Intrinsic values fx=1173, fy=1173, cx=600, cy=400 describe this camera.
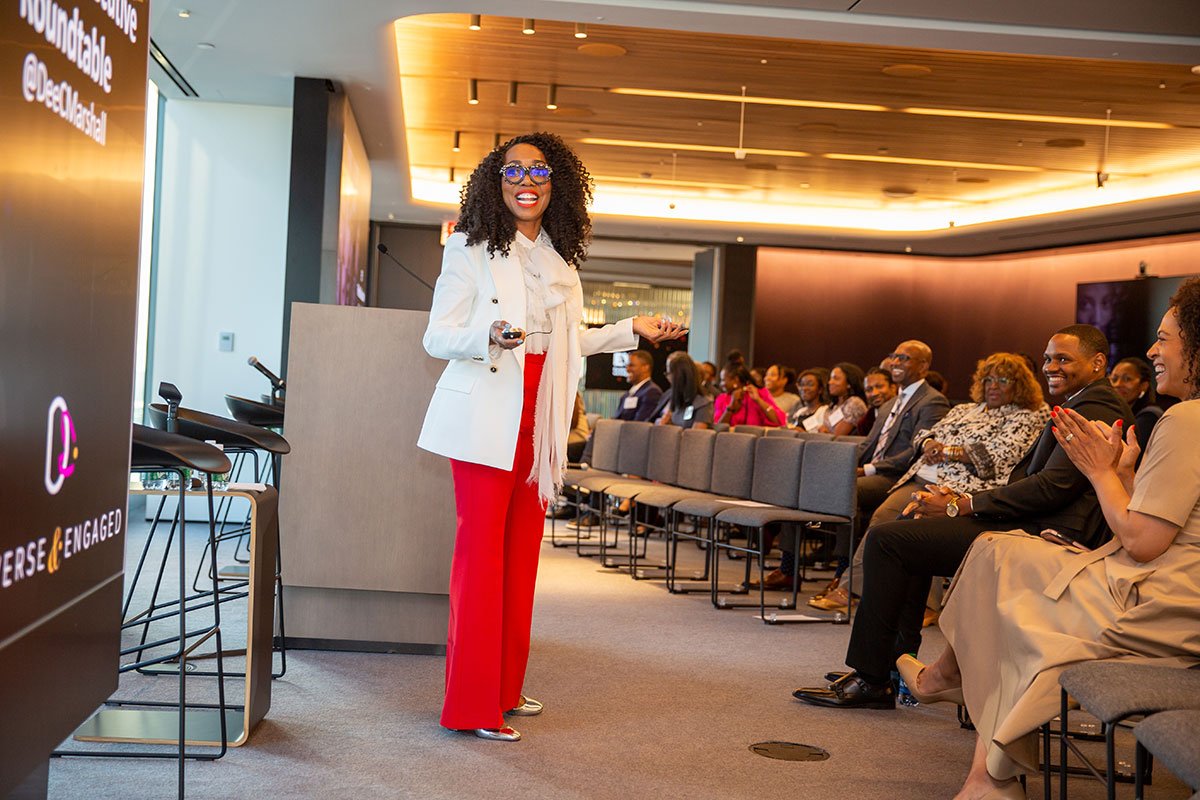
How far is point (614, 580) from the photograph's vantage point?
6.87 m

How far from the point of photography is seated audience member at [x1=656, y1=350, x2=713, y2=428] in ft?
29.3

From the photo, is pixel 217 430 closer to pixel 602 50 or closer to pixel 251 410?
pixel 251 410

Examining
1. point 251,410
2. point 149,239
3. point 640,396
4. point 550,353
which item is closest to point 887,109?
point 640,396

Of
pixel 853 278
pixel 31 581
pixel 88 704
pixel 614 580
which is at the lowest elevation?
pixel 614 580

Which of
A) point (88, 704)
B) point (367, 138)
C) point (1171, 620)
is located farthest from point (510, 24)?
point (88, 704)

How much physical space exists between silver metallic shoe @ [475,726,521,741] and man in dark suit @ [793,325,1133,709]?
1.17 m

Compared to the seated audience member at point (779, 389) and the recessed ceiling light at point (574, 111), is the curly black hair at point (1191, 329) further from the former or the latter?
the seated audience member at point (779, 389)

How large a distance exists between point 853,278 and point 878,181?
4.27 metres

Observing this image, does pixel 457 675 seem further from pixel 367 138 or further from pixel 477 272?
pixel 367 138

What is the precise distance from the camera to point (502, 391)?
3303mm

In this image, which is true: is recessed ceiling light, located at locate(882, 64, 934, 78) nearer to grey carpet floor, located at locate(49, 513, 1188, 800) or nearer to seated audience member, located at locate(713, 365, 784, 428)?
seated audience member, located at locate(713, 365, 784, 428)

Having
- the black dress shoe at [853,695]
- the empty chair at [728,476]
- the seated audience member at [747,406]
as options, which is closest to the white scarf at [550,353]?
the black dress shoe at [853,695]

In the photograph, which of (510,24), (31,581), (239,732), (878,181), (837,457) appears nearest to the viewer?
(31,581)

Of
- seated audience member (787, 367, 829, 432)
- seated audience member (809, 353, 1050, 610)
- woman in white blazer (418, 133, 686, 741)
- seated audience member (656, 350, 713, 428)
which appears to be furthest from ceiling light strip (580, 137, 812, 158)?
woman in white blazer (418, 133, 686, 741)
